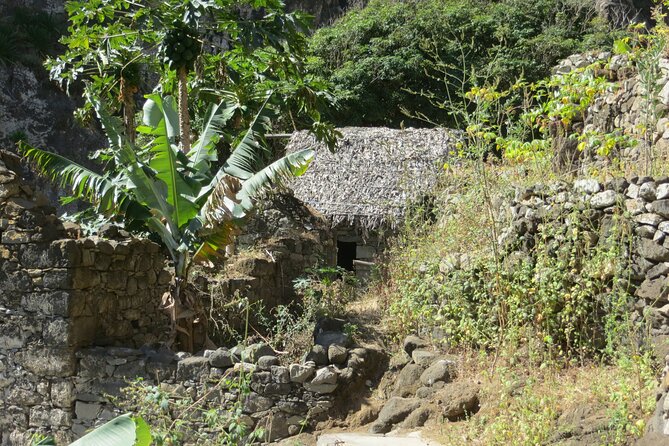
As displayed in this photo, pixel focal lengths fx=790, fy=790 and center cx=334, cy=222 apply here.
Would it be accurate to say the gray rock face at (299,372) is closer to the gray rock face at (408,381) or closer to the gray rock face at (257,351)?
the gray rock face at (257,351)

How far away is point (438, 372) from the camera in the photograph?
8336 millimetres

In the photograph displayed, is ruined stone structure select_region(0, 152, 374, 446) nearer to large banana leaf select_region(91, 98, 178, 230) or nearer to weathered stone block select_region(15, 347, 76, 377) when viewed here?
weathered stone block select_region(15, 347, 76, 377)

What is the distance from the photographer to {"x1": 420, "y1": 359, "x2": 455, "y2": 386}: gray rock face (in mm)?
8281

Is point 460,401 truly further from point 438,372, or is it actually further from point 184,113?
point 184,113

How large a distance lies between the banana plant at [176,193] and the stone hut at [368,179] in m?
5.11

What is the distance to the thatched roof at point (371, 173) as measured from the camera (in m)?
14.7

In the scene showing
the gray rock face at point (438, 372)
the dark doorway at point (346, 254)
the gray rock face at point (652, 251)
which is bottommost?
the gray rock face at point (438, 372)

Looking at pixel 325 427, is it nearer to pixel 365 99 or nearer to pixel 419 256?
pixel 419 256

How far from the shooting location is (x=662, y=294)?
7066mm

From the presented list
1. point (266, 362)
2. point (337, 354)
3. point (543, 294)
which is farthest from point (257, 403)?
point (543, 294)

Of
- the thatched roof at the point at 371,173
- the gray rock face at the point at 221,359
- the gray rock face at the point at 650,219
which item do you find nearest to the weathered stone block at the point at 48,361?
the gray rock face at the point at 221,359

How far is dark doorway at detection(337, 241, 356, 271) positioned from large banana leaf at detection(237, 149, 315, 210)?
25.6ft

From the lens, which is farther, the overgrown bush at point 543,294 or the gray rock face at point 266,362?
the gray rock face at point 266,362

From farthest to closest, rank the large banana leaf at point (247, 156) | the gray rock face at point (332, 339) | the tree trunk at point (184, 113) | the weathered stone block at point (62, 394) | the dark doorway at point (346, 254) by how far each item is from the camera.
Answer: the dark doorway at point (346, 254) → the tree trunk at point (184, 113) → the large banana leaf at point (247, 156) → the gray rock face at point (332, 339) → the weathered stone block at point (62, 394)
